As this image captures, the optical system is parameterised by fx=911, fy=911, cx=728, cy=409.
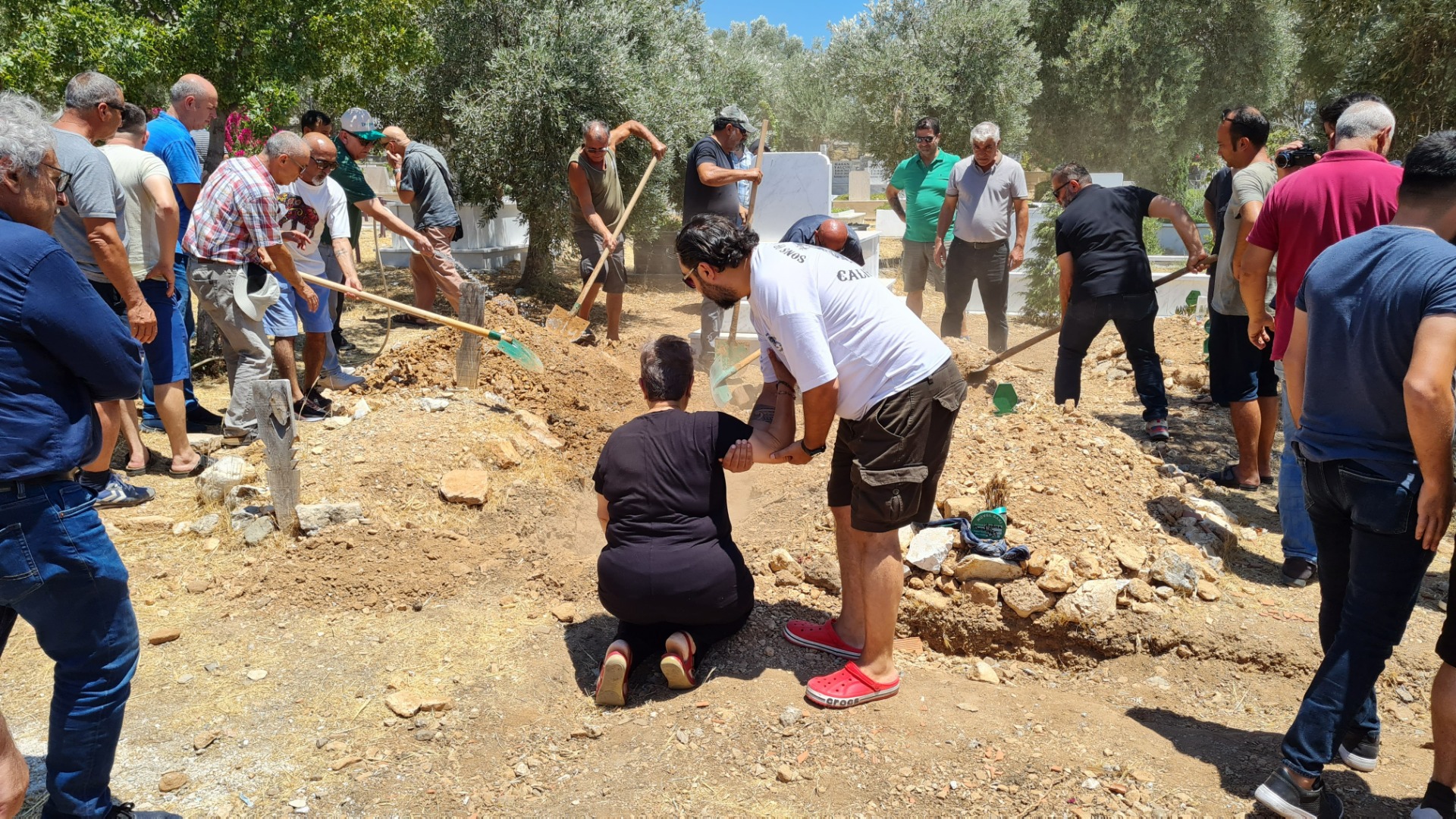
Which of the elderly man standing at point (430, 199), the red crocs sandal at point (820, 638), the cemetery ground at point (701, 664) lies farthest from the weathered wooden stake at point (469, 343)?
the red crocs sandal at point (820, 638)

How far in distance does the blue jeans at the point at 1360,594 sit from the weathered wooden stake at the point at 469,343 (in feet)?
15.1

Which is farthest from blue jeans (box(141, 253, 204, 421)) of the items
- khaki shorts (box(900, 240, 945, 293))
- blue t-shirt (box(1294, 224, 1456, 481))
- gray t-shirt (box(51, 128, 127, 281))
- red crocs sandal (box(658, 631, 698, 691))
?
blue t-shirt (box(1294, 224, 1456, 481))

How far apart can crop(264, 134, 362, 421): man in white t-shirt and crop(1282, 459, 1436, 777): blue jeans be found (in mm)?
4999

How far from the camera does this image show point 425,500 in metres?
4.39

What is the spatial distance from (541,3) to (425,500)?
278 inches

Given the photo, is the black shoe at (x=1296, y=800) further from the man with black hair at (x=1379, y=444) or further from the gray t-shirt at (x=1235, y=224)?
the gray t-shirt at (x=1235, y=224)

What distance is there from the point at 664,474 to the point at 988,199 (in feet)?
14.7

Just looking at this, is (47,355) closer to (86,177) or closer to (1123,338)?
(86,177)

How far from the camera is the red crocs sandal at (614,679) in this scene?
296 cm

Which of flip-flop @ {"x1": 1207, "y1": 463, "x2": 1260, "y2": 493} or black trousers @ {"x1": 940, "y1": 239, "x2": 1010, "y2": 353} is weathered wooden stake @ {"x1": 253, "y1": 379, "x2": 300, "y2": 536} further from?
black trousers @ {"x1": 940, "y1": 239, "x2": 1010, "y2": 353}

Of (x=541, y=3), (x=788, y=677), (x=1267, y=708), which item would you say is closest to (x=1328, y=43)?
(x=541, y=3)

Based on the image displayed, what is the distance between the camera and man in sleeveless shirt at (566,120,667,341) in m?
7.11

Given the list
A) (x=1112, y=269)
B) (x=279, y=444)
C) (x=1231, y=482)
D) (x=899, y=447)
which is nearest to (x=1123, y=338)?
(x=1112, y=269)

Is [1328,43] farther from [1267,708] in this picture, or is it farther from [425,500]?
[425,500]
